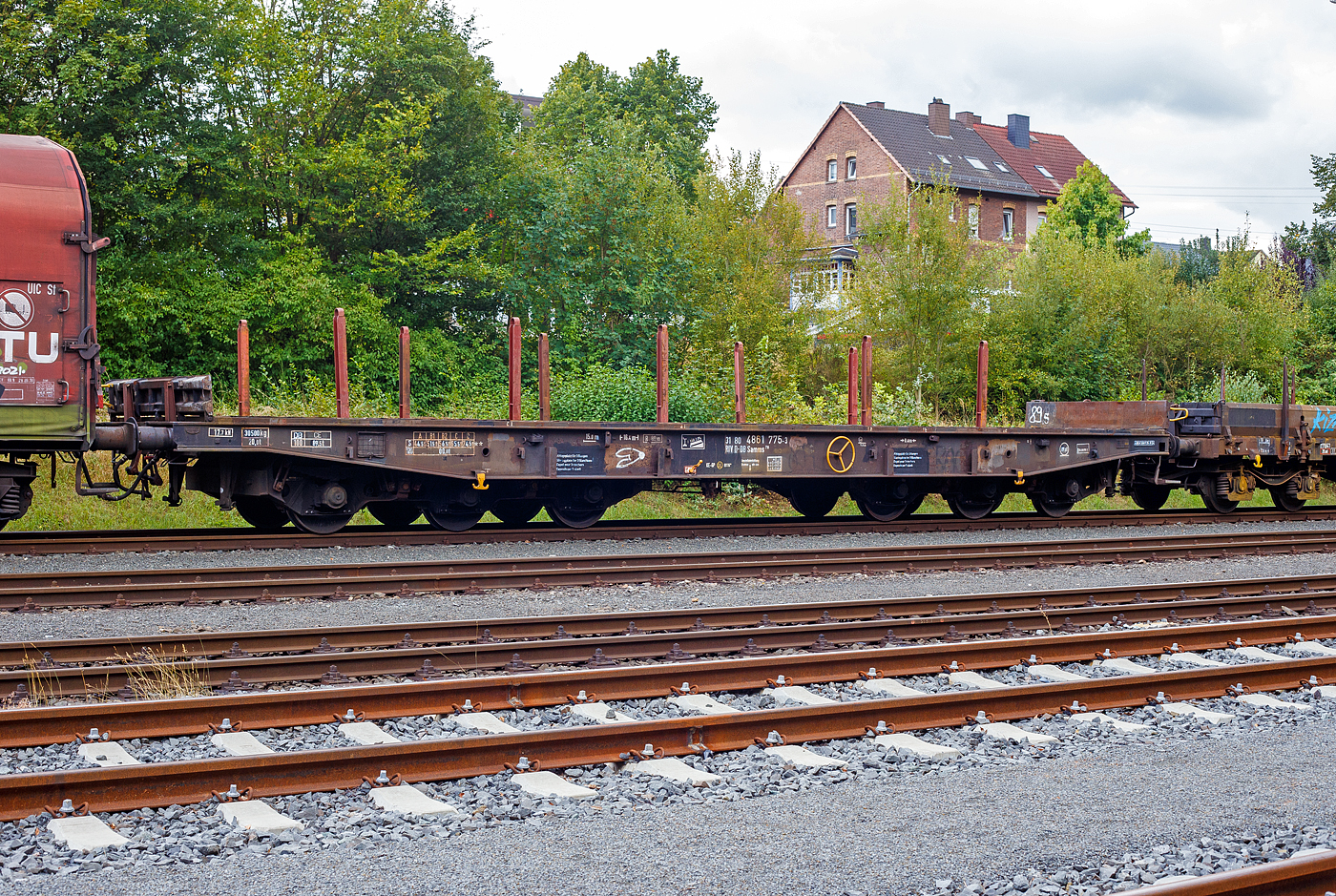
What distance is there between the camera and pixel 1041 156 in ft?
208

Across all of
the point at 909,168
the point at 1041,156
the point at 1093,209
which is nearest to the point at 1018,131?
the point at 1041,156

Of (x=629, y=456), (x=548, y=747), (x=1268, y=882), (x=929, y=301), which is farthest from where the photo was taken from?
(x=929, y=301)

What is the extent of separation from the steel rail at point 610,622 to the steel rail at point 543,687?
110 centimetres

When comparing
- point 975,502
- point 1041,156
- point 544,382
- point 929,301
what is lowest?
point 975,502

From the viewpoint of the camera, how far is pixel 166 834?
4.54 m

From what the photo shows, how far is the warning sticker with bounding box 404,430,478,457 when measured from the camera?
13.0 metres

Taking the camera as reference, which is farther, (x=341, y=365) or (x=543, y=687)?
(x=341, y=365)

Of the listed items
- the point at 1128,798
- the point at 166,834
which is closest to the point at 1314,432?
the point at 1128,798

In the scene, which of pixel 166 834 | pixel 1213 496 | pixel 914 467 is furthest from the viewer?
pixel 1213 496

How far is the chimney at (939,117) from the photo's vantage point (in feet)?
192

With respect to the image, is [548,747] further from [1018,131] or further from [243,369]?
[1018,131]

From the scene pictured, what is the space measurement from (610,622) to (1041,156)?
62072mm

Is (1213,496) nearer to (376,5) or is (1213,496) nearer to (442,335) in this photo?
(442,335)

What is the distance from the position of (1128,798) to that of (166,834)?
4.24 meters
